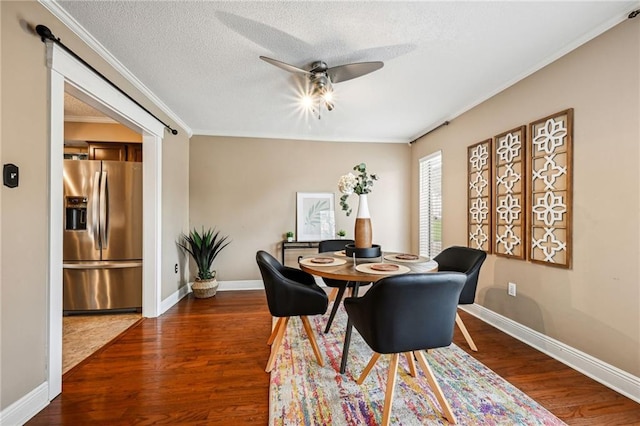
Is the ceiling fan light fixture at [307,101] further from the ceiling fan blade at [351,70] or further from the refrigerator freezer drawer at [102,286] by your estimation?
the refrigerator freezer drawer at [102,286]

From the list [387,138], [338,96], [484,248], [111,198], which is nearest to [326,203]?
[387,138]

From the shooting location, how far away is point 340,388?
5.97ft

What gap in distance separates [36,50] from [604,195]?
145 inches

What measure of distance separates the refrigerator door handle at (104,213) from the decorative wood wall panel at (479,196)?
13.8 ft

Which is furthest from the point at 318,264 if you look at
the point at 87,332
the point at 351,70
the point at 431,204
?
the point at 431,204

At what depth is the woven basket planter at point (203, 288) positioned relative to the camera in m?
3.81

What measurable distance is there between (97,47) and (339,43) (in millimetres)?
1840

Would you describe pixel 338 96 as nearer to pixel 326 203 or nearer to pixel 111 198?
pixel 326 203

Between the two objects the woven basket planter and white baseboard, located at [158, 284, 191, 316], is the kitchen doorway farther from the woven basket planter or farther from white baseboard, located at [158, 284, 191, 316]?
the woven basket planter

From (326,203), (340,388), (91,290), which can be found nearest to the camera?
(340,388)

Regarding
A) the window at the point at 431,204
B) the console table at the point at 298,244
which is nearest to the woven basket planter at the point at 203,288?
the console table at the point at 298,244

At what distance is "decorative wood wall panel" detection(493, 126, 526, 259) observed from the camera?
2.52 m

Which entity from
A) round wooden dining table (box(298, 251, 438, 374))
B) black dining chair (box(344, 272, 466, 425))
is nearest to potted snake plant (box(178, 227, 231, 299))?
round wooden dining table (box(298, 251, 438, 374))

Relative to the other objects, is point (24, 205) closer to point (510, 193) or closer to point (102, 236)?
point (102, 236)
